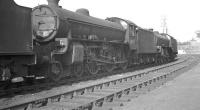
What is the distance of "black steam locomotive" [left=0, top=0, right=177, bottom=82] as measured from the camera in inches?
320

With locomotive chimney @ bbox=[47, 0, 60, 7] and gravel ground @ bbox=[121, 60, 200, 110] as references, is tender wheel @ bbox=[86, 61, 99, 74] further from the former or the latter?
gravel ground @ bbox=[121, 60, 200, 110]

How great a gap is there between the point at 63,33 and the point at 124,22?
8250mm

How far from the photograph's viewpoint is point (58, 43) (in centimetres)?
1165

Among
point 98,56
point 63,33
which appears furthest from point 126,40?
point 63,33

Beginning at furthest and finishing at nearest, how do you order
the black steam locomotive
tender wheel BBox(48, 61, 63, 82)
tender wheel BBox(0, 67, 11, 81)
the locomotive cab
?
the locomotive cab < tender wheel BBox(48, 61, 63, 82) < the black steam locomotive < tender wheel BBox(0, 67, 11, 81)

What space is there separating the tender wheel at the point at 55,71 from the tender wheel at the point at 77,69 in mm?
1065

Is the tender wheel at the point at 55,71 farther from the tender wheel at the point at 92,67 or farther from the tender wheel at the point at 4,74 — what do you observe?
the tender wheel at the point at 4,74

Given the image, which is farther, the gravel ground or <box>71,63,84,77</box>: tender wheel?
<box>71,63,84,77</box>: tender wheel

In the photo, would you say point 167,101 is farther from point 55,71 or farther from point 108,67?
point 108,67

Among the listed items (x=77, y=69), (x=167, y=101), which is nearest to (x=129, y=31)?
(x=77, y=69)

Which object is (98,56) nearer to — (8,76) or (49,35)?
(49,35)

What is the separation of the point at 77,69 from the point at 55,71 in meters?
1.86

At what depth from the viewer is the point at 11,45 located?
8055 mm

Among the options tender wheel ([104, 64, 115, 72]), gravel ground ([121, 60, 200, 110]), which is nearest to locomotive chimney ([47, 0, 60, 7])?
tender wheel ([104, 64, 115, 72])
